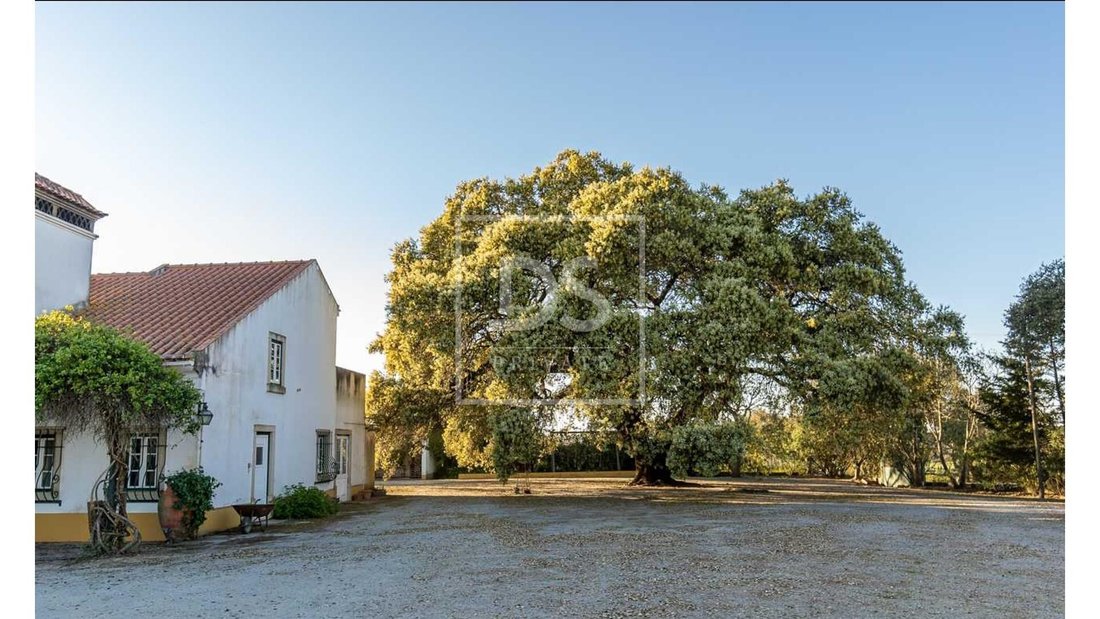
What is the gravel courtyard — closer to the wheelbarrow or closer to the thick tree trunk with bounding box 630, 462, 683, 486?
the wheelbarrow

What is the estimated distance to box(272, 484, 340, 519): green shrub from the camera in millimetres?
17906

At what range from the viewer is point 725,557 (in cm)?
1149

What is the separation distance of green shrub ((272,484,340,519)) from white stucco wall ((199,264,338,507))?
0.28m

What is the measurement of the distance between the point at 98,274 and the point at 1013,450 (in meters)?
29.4

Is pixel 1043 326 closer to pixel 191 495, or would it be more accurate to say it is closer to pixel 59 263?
pixel 191 495

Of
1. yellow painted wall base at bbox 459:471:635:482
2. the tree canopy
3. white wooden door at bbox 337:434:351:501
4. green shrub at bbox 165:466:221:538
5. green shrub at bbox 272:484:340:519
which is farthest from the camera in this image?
yellow painted wall base at bbox 459:471:635:482

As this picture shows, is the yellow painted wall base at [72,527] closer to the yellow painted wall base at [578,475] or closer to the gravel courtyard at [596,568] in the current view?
the gravel courtyard at [596,568]

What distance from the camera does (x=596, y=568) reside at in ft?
34.9

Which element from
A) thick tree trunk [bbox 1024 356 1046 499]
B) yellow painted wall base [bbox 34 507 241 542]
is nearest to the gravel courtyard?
yellow painted wall base [bbox 34 507 241 542]

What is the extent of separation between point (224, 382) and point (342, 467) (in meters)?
7.87

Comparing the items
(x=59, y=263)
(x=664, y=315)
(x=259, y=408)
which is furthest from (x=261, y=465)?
(x=664, y=315)
